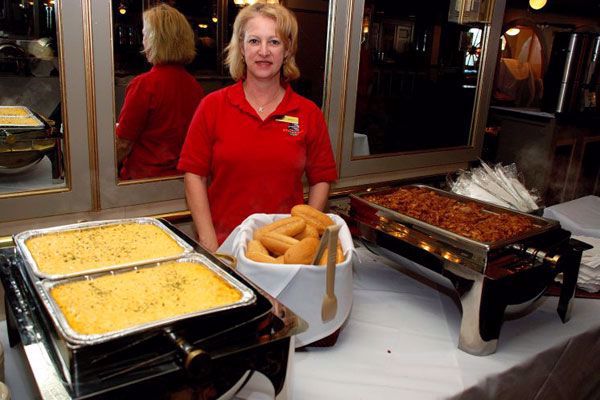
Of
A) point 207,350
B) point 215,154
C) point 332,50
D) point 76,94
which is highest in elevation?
point 332,50

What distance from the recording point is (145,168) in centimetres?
172

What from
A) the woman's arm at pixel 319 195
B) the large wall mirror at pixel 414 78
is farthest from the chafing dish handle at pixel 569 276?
the large wall mirror at pixel 414 78

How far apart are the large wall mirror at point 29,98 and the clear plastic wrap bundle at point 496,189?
137 cm

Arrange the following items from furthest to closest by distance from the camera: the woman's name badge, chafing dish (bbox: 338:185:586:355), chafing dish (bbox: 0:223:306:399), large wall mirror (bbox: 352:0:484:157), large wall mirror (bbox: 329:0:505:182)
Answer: large wall mirror (bbox: 352:0:484:157) → large wall mirror (bbox: 329:0:505:182) → the woman's name badge → chafing dish (bbox: 338:185:586:355) → chafing dish (bbox: 0:223:306:399)

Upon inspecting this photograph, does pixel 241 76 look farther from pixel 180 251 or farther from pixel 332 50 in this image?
pixel 180 251

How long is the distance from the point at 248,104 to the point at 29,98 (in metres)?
0.62

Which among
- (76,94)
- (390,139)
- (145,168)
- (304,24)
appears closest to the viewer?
(76,94)

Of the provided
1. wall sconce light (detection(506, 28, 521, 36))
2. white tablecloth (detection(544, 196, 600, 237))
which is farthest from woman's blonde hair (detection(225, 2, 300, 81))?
wall sconce light (detection(506, 28, 521, 36))

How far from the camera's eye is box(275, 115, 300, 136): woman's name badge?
160 centimetres

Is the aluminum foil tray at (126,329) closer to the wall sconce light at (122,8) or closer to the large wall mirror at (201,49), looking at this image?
the large wall mirror at (201,49)

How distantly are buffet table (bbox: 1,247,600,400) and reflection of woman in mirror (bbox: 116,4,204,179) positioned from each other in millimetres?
715

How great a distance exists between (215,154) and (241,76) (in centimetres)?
28

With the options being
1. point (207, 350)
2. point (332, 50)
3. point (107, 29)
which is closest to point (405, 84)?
point (332, 50)

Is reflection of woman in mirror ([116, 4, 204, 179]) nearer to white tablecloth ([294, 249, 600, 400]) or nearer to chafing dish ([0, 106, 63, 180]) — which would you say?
chafing dish ([0, 106, 63, 180])
